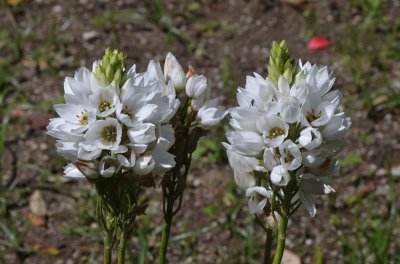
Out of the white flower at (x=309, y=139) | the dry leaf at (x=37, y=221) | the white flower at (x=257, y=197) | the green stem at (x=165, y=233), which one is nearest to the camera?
the white flower at (x=309, y=139)

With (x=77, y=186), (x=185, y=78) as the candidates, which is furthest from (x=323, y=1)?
(x=185, y=78)

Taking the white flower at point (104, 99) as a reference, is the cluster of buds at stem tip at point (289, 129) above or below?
below

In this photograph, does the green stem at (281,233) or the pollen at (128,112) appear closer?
the pollen at (128,112)

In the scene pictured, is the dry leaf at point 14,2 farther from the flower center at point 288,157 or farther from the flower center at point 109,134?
the flower center at point 288,157

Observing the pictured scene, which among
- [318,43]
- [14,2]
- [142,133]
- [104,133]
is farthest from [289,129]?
[14,2]

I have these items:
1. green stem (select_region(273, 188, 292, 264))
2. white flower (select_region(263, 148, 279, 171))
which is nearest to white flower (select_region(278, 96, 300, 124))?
white flower (select_region(263, 148, 279, 171))

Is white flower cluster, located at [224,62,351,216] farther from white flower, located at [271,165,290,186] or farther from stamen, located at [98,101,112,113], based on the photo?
stamen, located at [98,101,112,113]

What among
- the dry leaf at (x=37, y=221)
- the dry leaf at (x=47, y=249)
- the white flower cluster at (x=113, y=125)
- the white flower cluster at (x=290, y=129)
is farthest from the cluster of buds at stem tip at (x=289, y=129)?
the dry leaf at (x=37, y=221)
